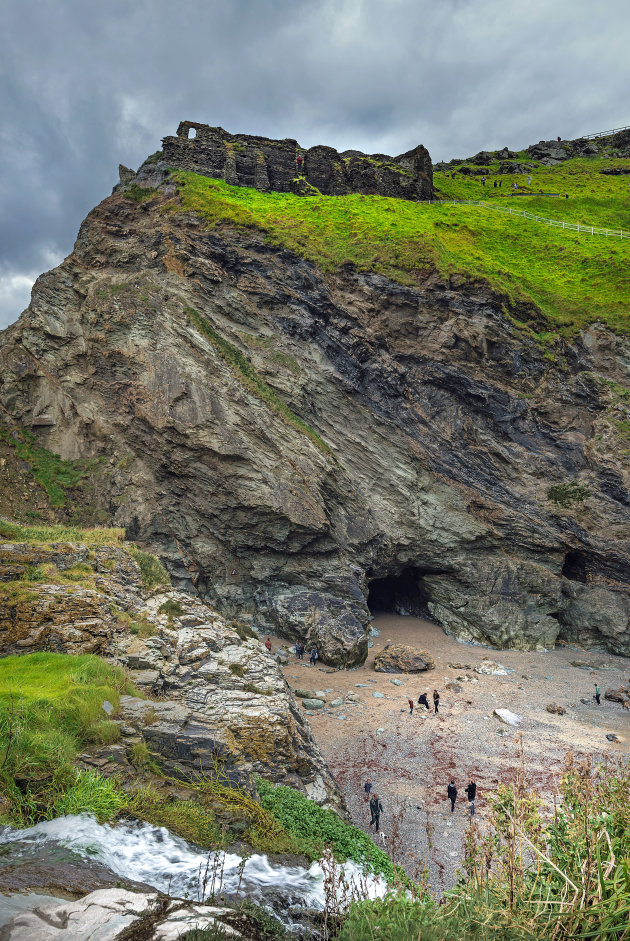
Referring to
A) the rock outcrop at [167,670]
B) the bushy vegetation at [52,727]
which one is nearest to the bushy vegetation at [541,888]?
the bushy vegetation at [52,727]

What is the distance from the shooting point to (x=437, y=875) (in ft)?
32.9

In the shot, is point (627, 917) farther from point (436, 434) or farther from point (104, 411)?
point (104, 411)

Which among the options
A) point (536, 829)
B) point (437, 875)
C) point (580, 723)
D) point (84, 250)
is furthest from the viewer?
point (84, 250)

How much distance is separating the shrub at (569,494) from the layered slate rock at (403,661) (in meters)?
13.7

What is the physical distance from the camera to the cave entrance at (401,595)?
33250mm

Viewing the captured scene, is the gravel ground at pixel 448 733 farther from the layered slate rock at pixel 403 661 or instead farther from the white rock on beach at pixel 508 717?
the layered slate rock at pixel 403 661

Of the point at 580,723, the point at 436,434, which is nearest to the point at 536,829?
the point at 580,723

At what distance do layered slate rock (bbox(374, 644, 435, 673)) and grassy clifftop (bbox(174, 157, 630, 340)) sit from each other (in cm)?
2415

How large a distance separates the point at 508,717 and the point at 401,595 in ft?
55.7

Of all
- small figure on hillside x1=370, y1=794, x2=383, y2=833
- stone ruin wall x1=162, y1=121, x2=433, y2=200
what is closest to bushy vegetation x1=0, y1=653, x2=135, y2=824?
small figure on hillside x1=370, y1=794, x2=383, y2=833

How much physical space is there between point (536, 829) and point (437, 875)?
891cm

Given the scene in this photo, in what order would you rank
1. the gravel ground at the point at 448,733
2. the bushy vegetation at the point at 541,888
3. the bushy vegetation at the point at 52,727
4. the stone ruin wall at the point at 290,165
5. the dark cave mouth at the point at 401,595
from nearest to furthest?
1. the bushy vegetation at the point at 541,888
2. the bushy vegetation at the point at 52,727
3. the gravel ground at the point at 448,733
4. the dark cave mouth at the point at 401,595
5. the stone ruin wall at the point at 290,165

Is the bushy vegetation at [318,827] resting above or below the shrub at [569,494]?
below

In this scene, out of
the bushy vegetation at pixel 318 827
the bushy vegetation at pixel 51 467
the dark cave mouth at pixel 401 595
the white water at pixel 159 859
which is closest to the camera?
the white water at pixel 159 859
